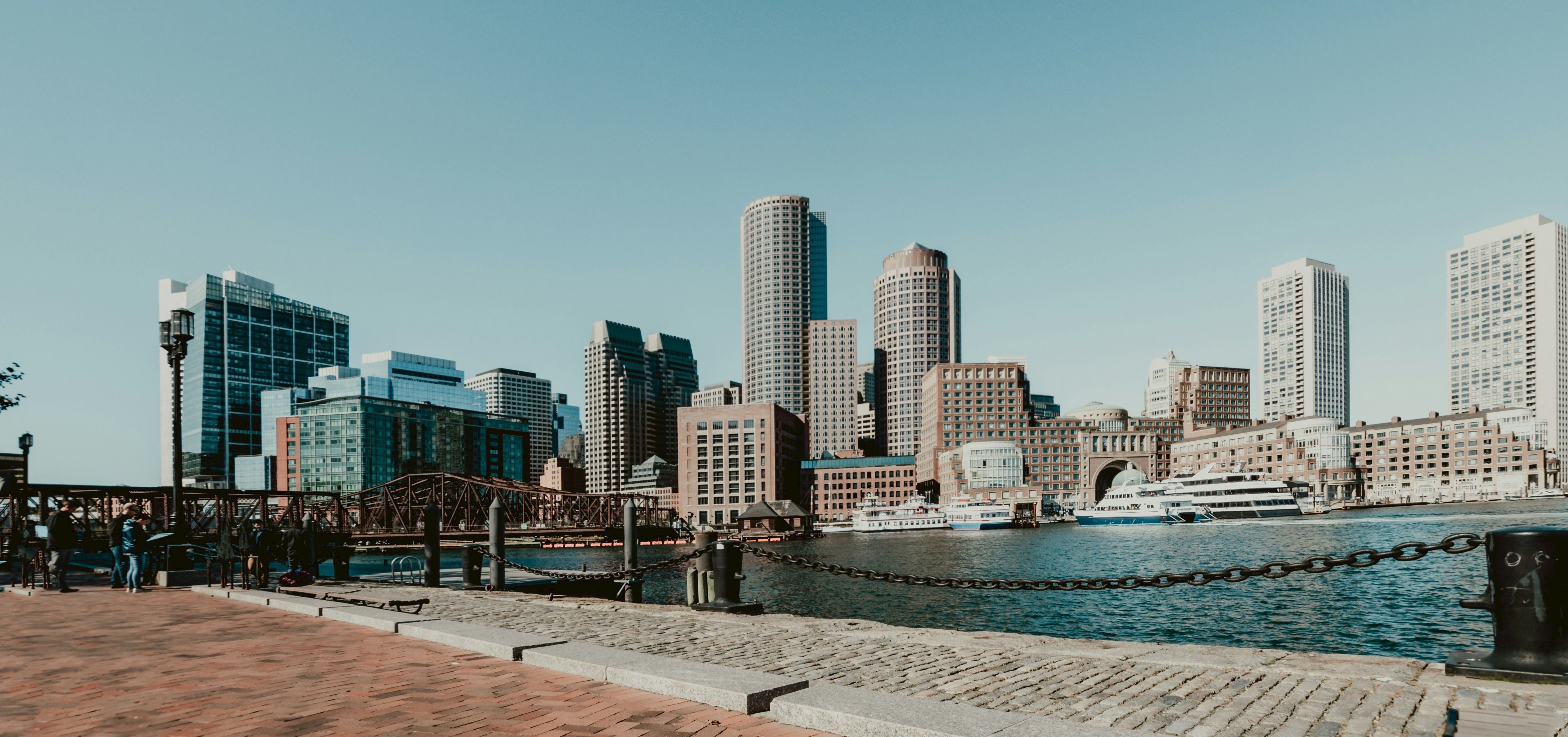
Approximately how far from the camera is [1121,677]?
27.0ft

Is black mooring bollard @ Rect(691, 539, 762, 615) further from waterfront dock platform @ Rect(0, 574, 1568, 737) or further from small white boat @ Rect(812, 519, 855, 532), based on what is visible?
small white boat @ Rect(812, 519, 855, 532)

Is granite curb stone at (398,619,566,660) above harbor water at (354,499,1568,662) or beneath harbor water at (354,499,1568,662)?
above

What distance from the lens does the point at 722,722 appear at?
21.4ft

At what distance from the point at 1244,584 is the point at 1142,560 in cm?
2823

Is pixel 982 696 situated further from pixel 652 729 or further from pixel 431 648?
pixel 431 648

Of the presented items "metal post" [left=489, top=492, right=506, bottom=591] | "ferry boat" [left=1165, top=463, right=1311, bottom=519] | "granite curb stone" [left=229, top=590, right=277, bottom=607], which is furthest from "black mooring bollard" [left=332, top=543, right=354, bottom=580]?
"ferry boat" [left=1165, top=463, right=1311, bottom=519]

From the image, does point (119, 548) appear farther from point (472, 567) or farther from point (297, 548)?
point (472, 567)

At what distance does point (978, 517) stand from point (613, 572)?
127763 millimetres

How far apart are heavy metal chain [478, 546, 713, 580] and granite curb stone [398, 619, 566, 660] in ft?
12.5

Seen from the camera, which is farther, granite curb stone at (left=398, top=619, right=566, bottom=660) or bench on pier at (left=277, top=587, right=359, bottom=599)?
bench on pier at (left=277, top=587, right=359, bottom=599)

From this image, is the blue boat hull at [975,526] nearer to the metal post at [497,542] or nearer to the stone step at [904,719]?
the metal post at [497,542]

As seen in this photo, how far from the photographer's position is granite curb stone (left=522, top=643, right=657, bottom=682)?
831cm

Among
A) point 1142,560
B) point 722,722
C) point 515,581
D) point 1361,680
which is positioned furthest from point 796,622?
point 1142,560

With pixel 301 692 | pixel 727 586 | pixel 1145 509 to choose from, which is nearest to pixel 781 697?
pixel 301 692
